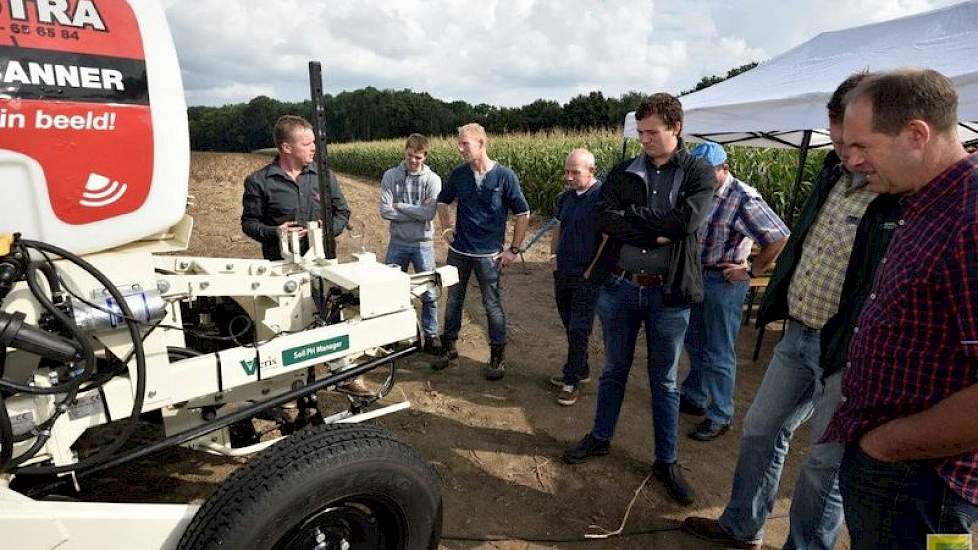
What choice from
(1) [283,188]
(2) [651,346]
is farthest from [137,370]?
(1) [283,188]

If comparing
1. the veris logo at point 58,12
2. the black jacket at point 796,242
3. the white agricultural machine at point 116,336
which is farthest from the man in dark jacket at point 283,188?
the black jacket at point 796,242

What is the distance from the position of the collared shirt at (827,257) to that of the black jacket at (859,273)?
92mm

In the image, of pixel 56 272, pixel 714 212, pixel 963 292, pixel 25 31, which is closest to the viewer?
pixel 963 292

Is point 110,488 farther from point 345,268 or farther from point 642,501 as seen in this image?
point 642,501

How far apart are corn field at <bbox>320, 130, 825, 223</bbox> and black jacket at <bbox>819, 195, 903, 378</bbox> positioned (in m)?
1.54

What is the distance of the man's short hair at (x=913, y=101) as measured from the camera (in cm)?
129

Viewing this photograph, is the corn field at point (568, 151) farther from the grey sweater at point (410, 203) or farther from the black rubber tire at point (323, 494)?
the black rubber tire at point (323, 494)

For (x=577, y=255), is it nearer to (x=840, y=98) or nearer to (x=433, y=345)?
(x=433, y=345)

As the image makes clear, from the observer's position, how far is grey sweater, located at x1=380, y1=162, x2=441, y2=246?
473cm

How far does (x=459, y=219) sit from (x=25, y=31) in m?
3.14

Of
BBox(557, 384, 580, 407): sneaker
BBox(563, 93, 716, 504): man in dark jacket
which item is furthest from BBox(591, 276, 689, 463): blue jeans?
BBox(557, 384, 580, 407): sneaker

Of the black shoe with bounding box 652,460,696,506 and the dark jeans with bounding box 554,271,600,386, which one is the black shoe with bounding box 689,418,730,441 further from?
the dark jeans with bounding box 554,271,600,386

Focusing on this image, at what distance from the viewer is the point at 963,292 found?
1211 mm

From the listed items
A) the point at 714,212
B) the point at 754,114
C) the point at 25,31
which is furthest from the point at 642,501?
the point at 754,114
